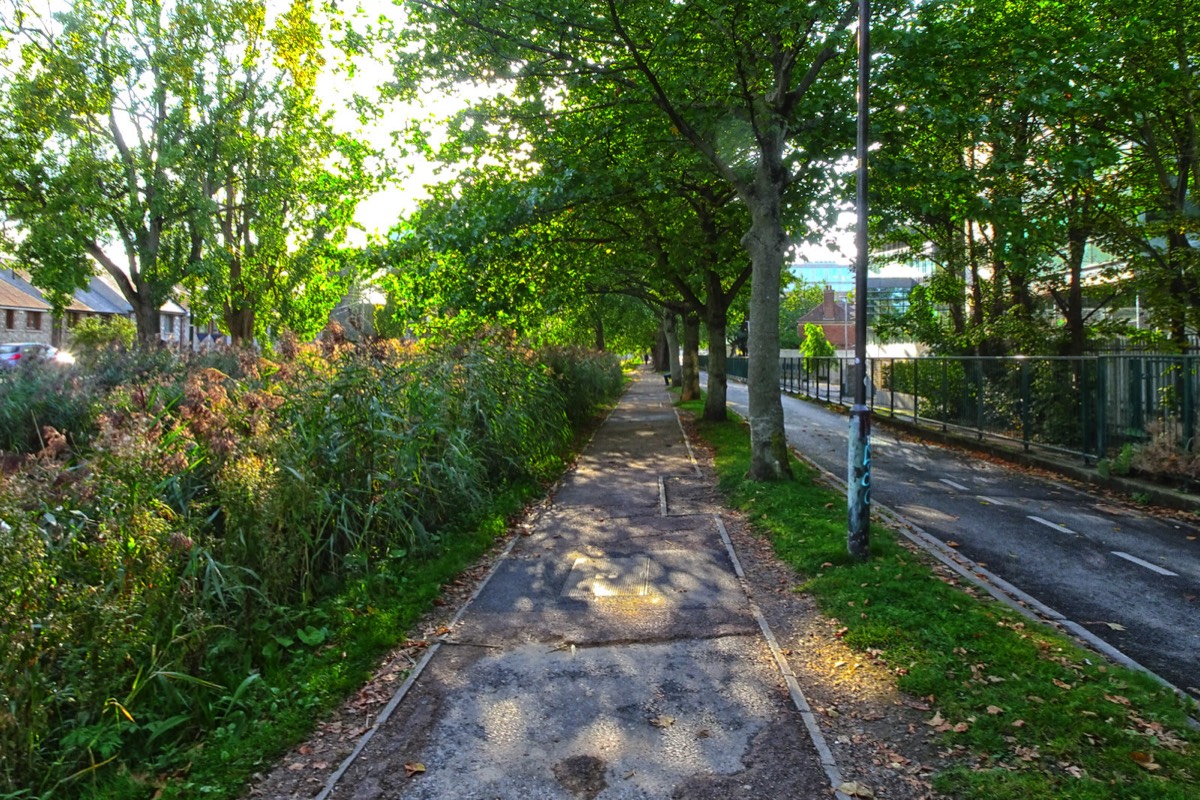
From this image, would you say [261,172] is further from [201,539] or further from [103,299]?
[103,299]

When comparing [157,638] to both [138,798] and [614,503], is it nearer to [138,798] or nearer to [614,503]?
[138,798]

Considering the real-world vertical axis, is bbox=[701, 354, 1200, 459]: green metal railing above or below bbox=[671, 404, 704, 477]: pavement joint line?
above

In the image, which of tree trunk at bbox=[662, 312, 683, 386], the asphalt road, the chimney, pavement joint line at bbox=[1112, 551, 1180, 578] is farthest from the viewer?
the chimney

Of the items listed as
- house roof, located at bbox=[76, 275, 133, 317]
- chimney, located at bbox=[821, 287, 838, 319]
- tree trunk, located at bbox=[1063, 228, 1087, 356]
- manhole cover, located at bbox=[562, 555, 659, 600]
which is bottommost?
manhole cover, located at bbox=[562, 555, 659, 600]

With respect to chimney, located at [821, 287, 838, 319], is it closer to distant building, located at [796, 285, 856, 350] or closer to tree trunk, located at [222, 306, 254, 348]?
distant building, located at [796, 285, 856, 350]

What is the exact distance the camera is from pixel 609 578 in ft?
26.2

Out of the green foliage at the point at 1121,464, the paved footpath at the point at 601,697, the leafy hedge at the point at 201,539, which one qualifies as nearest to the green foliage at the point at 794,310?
the green foliage at the point at 1121,464

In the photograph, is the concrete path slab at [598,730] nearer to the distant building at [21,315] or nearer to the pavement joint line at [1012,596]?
the pavement joint line at [1012,596]

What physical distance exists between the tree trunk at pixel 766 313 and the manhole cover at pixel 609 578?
3.76 meters

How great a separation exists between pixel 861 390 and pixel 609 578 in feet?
9.33

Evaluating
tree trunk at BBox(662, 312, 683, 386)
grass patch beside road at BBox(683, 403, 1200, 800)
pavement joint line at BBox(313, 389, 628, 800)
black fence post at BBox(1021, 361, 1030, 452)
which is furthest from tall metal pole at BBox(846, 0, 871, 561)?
tree trunk at BBox(662, 312, 683, 386)

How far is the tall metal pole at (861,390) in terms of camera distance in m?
7.65

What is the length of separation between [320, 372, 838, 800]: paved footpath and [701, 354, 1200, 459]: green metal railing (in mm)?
3461

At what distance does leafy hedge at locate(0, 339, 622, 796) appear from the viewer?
4.36 meters
